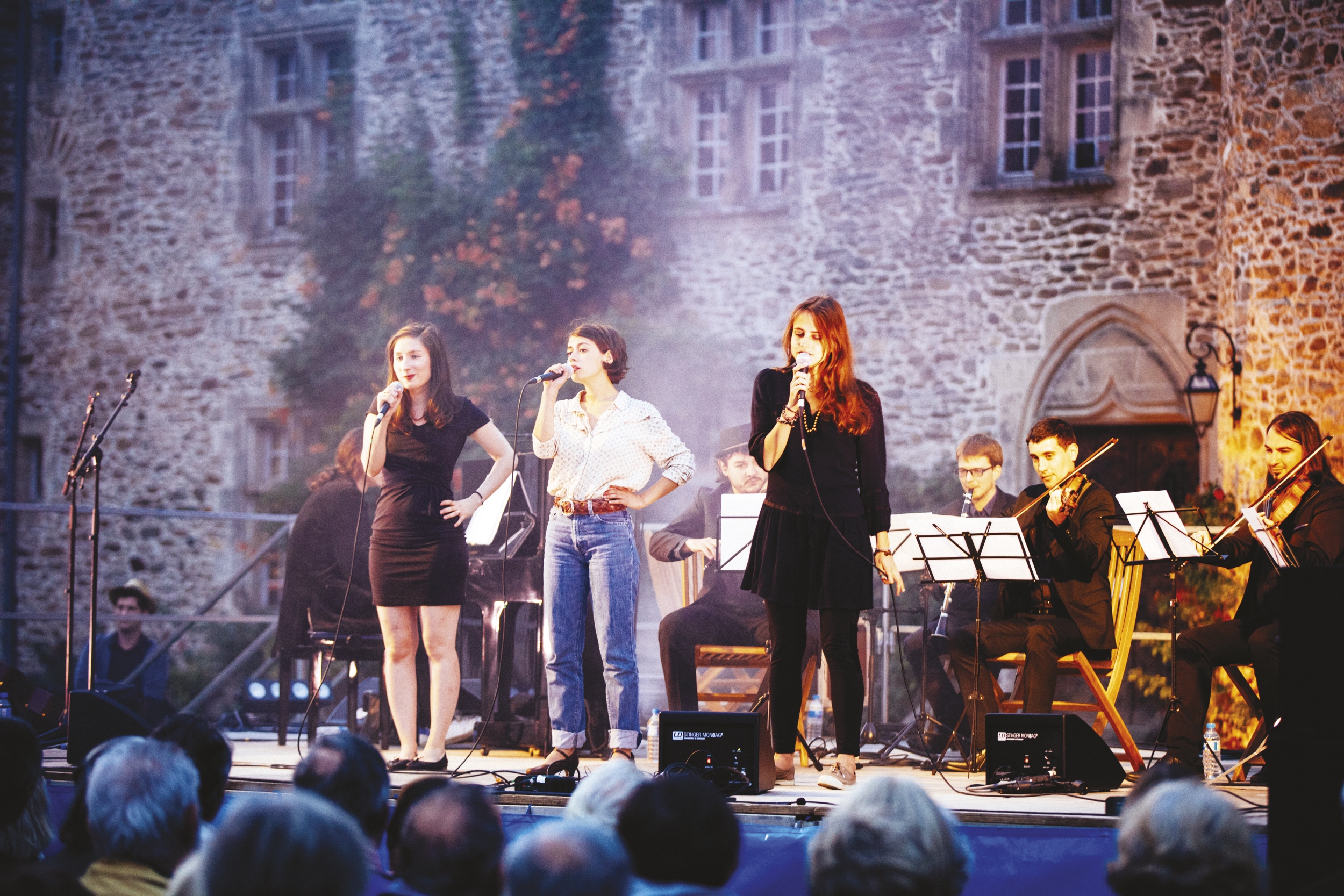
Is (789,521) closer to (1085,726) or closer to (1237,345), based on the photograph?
(1085,726)

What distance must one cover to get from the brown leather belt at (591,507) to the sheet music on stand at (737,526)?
584 mm

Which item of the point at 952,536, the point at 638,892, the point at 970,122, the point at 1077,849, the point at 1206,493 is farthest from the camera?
the point at 970,122

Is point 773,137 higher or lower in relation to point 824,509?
higher

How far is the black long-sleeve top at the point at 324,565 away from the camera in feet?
19.5

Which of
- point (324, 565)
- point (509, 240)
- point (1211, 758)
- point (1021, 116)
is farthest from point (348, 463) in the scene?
point (1021, 116)

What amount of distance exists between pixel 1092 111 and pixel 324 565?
245 inches

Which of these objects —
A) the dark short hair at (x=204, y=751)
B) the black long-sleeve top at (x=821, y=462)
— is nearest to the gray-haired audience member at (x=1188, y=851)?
the dark short hair at (x=204, y=751)

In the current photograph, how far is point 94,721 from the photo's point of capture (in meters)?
4.88

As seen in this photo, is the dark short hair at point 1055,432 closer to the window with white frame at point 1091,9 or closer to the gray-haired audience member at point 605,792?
the gray-haired audience member at point 605,792

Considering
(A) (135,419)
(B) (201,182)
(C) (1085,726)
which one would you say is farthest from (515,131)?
(C) (1085,726)

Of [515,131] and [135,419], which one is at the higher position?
[515,131]

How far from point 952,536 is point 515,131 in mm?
6818

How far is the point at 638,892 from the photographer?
7.16 feet

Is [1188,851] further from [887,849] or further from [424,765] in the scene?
[424,765]
